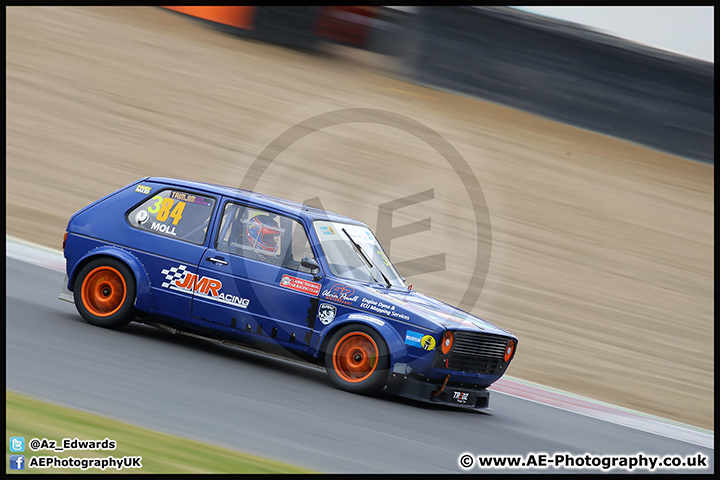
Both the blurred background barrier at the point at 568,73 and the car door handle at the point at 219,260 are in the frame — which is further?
the blurred background barrier at the point at 568,73

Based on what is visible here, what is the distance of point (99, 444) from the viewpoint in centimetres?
445

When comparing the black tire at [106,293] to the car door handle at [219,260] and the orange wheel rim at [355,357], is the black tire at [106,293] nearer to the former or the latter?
the car door handle at [219,260]

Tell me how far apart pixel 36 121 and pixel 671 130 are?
41.3ft

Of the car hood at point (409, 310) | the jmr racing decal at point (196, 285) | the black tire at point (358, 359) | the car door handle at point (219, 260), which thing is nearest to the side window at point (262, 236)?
the car door handle at point (219, 260)

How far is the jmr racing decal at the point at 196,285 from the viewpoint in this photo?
698 centimetres

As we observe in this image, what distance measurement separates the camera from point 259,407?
19.1ft

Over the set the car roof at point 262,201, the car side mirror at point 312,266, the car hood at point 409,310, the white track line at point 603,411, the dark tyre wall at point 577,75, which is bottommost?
the white track line at point 603,411

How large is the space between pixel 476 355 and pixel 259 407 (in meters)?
2.12

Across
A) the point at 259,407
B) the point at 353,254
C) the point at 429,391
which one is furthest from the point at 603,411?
the point at 259,407

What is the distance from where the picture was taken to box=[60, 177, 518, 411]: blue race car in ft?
21.9

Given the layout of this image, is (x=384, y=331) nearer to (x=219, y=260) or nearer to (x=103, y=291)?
(x=219, y=260)

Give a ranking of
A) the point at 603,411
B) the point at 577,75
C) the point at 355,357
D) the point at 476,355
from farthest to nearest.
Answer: the point at 577,75 < the point at 603,411 < the point at 476,355 < the point at 355,357

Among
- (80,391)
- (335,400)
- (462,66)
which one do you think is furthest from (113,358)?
(462,66)

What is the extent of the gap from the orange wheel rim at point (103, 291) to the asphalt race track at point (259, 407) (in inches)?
8.7
